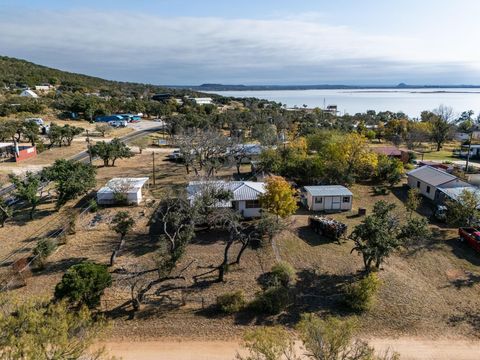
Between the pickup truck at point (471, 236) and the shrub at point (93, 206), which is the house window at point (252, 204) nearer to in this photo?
the shrub at point (93, 206)

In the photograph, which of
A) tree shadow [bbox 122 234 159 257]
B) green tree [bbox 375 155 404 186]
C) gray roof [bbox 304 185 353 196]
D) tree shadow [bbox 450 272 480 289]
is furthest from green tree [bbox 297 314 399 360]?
green tree [bbox 375 155 404 186]

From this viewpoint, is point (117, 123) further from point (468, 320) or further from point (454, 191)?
point (468, 320)

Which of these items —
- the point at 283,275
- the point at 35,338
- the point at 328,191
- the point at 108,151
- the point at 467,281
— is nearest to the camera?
the point at 35,338

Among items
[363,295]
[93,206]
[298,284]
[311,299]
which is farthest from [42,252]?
[363,295]

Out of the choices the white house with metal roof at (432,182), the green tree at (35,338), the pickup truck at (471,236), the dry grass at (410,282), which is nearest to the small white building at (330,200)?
the dry grass at (410,282)

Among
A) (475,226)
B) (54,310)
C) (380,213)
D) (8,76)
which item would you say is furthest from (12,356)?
(8,76)

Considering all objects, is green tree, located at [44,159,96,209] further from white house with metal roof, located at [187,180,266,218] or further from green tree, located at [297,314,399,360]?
green tree, located at [297,314,399,360]
